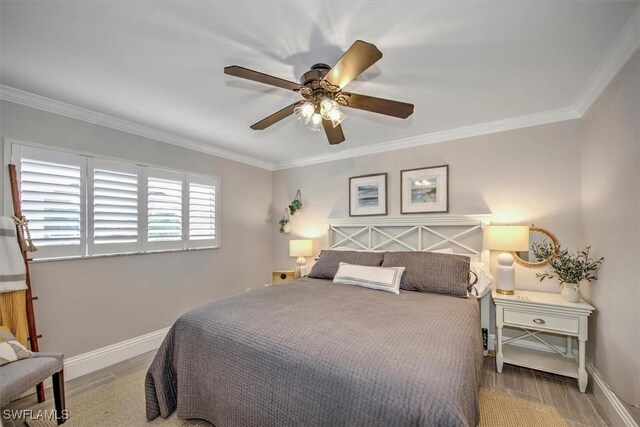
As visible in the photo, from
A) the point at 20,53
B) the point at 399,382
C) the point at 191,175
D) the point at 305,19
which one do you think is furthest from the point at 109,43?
the point at 399,382

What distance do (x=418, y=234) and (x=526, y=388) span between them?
166 centimetres

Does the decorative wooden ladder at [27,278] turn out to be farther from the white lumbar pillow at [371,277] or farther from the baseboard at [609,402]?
the baseboard at [609,402]

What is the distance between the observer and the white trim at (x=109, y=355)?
2434mm

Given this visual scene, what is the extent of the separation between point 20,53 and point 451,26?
264 cm

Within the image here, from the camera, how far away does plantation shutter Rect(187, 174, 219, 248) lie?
3.49 meters

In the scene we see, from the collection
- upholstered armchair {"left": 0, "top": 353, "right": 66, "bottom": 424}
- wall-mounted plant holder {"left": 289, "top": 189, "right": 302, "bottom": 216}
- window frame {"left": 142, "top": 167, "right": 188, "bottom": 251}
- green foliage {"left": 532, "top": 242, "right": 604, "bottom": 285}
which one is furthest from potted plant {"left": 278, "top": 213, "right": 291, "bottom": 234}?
green foliage {"left": 532, "top": 242, "right": 604, "bottom": 285}

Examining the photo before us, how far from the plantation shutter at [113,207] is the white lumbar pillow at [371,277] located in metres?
2.23

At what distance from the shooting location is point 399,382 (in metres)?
1.09

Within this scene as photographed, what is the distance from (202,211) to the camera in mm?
3611

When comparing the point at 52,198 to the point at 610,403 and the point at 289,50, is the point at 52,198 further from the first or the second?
the point at 610,403

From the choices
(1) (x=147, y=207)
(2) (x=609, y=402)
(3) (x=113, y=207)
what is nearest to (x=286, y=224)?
(1) (x=147, y=207)

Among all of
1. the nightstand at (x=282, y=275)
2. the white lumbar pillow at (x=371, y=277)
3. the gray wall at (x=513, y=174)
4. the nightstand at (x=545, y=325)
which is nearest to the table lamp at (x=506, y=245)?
the nightstand at (x=545, y=325)

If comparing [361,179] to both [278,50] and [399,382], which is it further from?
[399,382]

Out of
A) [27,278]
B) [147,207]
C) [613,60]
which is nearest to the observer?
[613,60]
